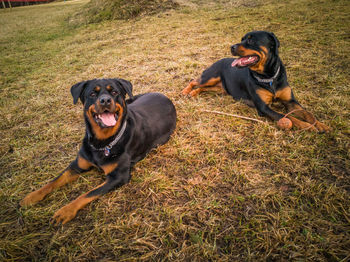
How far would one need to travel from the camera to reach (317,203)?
5.98 ft

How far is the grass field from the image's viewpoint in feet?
5.32

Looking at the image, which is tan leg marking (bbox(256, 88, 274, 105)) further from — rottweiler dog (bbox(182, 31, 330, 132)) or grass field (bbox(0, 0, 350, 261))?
grass field (bbox(0, 0, 350, 261))

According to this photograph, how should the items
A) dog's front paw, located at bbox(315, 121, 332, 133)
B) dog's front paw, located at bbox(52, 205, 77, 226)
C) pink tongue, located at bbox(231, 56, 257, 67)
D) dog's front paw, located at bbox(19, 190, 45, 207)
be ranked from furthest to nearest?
pink tongue, located at bbox(231, 56, 257, 67) → dog's front paw, located at bbox(315, 121, 332, 133) → dog's front paw, located at bbox(19, 190, 45, 207) → dog's front paw, located at bbox(52, 205, 77, 226)

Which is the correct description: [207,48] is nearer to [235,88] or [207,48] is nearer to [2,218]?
[235,88]

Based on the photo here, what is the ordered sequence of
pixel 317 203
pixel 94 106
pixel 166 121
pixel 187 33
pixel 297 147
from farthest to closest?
1. pixel 187 33
2. pixel 166 121
3. pixel 297 147
4. pixel 94 106
5. pixel 317 203

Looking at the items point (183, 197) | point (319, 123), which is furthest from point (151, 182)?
point (319, 123)

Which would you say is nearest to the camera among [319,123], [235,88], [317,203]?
[317,203]

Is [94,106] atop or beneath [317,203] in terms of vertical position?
atop

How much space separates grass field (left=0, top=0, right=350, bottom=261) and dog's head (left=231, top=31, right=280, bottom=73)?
0.75 metres

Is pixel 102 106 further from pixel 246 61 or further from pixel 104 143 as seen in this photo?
pixel 246 61

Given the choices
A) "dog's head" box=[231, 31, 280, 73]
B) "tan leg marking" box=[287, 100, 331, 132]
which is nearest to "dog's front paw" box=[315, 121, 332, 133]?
"tan leg marking" box=[287, 100, 331, 132]

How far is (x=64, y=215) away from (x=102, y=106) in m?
1.09

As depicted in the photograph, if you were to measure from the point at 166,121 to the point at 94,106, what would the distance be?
1.08m

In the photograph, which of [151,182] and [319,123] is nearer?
[151,182]
